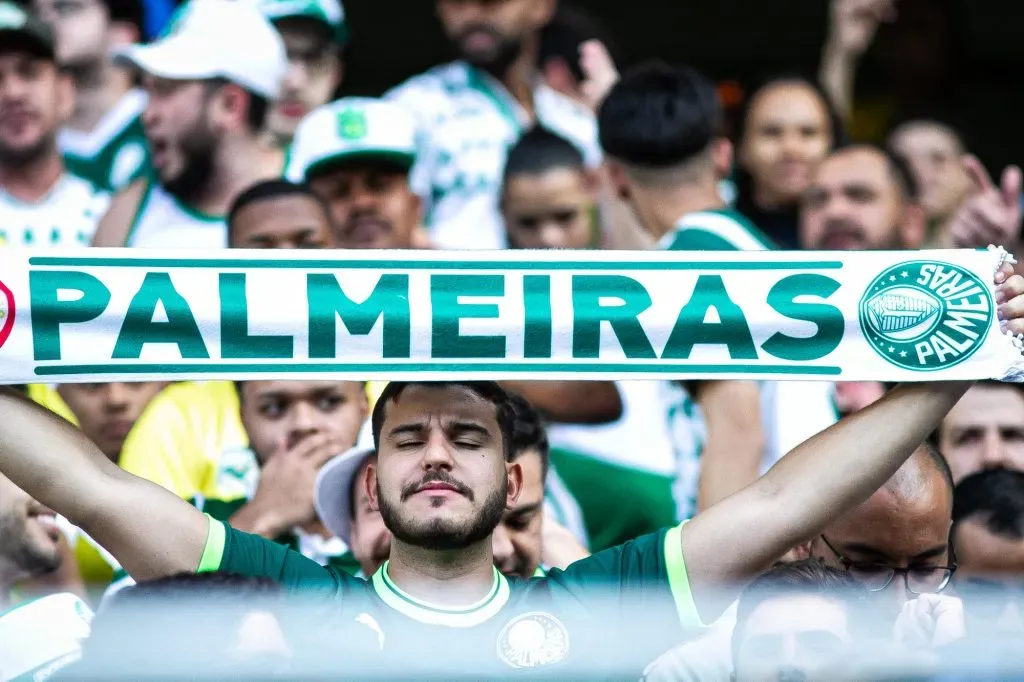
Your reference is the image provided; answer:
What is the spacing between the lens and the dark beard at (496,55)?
6.14 meters

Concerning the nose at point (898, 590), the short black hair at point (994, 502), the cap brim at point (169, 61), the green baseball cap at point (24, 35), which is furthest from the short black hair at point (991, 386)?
the green baseball cap at point (24, 35)

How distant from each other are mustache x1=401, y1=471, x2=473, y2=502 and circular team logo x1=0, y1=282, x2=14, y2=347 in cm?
80

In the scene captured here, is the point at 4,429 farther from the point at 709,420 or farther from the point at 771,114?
the point at 771,114

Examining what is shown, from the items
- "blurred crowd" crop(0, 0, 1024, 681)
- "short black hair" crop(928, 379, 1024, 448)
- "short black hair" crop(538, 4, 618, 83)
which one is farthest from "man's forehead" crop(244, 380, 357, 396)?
"short black hair" crop(538, 4, 618, 83)

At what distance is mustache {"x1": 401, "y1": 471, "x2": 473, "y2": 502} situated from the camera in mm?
3459

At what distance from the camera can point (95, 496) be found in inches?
133

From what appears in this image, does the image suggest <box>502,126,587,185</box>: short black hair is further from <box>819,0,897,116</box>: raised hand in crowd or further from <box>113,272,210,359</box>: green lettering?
<box>113,272,210,359</box>: green lettering

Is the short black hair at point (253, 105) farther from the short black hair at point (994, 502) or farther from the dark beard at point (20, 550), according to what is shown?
the short black hair at point (994, 502)

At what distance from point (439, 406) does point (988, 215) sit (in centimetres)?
234

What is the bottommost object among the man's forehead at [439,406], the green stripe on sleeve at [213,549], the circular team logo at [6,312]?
the green stripe on sleeve at [213,549]

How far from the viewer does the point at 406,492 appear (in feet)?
11.4

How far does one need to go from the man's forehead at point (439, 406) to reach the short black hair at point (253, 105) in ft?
7.20

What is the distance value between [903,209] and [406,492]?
8.93 ft

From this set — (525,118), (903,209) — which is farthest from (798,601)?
(525,118)
